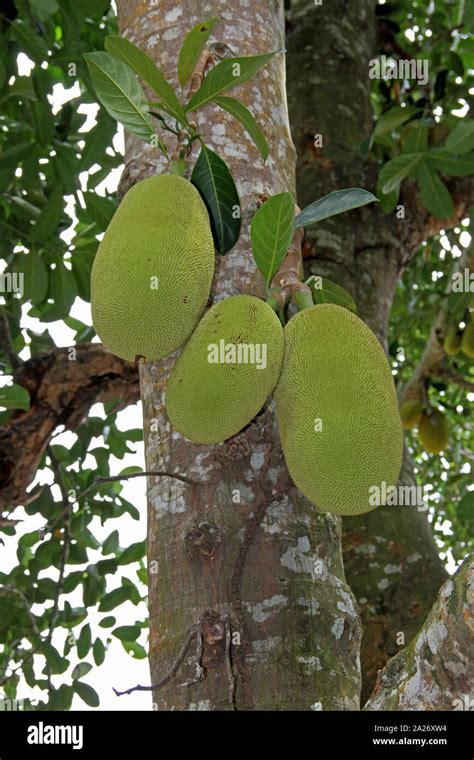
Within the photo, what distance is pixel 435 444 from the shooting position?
10.7 feet

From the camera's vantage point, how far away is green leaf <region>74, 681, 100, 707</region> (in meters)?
2.14

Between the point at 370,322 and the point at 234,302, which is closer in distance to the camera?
the point at 234,302

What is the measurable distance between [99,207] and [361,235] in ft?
2.22

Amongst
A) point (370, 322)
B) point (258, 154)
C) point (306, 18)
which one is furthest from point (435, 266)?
point (258, 154)

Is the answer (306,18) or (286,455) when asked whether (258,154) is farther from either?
(306,18)

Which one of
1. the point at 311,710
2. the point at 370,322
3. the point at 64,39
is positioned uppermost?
the point at 64,39

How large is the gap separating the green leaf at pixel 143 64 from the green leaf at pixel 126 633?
1.57 metres

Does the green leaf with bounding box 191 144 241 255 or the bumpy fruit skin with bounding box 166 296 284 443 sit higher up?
the green leaf with bounding box 191 144 241 255

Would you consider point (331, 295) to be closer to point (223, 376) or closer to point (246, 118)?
point (246, 118)

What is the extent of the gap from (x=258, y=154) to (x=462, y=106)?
76.2 inches

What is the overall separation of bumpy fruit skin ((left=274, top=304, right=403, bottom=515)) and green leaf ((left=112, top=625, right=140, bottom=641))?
1.46 m

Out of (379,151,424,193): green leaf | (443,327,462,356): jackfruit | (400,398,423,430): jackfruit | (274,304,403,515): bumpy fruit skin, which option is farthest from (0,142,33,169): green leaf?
(400,398,423,430): jackfruit

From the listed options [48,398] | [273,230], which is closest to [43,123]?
[48,398]

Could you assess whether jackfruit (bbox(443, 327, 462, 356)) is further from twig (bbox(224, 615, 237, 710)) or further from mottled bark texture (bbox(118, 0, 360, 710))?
twig (bbox(224, 615, 237, 710))
